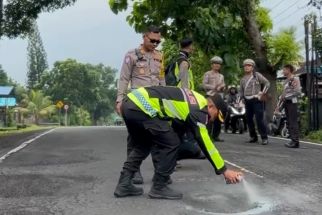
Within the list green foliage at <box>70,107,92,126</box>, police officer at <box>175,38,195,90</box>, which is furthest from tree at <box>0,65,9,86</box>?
police officer at <box>175,38,195,90</box>

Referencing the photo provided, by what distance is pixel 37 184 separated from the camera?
7.31 m

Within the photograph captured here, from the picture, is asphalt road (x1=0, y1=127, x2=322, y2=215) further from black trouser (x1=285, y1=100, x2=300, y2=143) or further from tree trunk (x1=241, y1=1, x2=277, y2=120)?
tree trunk (x1=241, y1=1, x2=277, y2=120)

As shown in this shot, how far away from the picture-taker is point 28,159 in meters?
10.2

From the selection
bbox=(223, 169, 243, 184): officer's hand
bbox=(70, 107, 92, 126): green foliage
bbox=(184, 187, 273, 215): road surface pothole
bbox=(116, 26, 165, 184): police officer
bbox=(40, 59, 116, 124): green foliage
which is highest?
bbox=(40, 59, 116, 124): green foliage

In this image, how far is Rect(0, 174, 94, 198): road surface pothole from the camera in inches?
263

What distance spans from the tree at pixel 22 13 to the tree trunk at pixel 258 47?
22.7 feet

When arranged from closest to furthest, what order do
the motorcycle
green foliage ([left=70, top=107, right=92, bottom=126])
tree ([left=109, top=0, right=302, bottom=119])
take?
1. tree ([left=109, top=0, right=302, bottom=119])
2. the motorcycle
3. green foliage ([left=70, top=107, right=92, bottom=126])

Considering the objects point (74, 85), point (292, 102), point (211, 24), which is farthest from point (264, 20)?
point (74, 85)

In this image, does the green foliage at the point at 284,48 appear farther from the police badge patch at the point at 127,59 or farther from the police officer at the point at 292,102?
the police badge patch at the point at 127,59

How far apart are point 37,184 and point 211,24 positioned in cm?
784

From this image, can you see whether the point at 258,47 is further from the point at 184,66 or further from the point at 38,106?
the point at 38,106

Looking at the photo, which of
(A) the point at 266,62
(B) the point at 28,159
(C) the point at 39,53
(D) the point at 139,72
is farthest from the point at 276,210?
(C) the point at 39,53

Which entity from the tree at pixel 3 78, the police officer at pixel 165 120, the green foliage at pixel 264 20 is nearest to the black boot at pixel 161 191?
the police officer at pixel 165 120

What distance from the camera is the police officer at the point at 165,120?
5.66 meters
